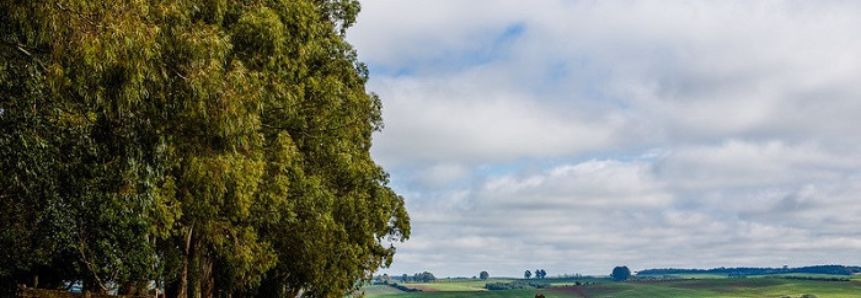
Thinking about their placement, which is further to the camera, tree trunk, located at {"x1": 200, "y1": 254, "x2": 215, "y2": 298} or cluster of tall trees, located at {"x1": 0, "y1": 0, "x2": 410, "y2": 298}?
tree trunk, located at {"x1": 200, "y1": 254, "x2": 215, "y2": 298}

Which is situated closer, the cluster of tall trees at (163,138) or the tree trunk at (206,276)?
the cluster of tall trees at (163,138)

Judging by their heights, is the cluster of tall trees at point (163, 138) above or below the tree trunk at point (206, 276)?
above

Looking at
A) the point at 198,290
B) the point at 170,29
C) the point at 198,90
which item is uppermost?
the point at 170,29

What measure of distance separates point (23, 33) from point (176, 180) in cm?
856

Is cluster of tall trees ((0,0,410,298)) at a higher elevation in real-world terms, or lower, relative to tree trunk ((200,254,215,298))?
higher

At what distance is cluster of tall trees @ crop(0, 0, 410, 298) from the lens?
1548 cm

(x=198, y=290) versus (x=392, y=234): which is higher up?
(x=392, y=234)

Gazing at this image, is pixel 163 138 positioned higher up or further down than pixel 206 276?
higher up

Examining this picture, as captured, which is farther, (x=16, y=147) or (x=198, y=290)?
(x=198, y=290)

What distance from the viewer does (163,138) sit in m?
18.4

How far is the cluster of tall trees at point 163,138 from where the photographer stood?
15.5 meters

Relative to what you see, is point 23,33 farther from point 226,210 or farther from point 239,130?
point 226,210

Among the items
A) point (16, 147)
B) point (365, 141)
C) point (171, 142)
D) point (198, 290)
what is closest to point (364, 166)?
point (365, 141)

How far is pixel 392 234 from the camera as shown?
44.9 m
